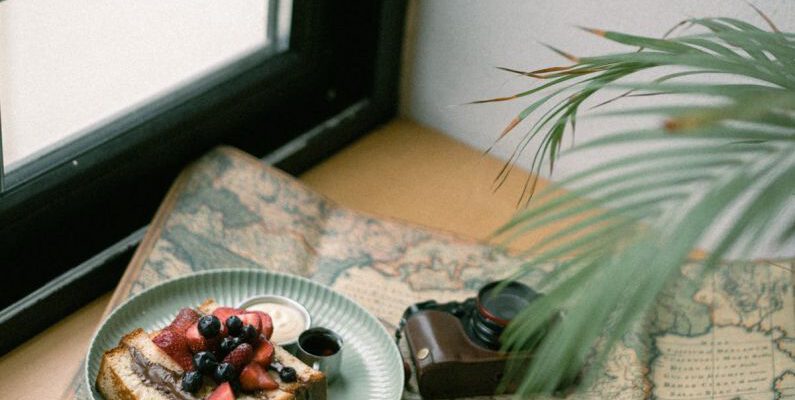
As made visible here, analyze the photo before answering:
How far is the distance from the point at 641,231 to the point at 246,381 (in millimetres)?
608

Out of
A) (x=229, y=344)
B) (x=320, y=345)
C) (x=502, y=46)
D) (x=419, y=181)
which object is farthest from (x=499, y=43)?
(x=229, y=344)

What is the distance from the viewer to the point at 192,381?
111cm

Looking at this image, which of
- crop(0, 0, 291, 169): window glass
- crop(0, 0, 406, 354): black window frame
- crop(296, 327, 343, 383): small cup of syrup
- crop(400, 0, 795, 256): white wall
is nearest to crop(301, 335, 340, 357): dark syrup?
crop(296, 327, 343, 383): small cup of syrup

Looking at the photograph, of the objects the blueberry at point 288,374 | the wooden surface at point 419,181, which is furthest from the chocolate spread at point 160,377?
the wooden surface at point 419,181

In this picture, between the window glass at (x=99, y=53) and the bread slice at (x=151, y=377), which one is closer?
the bread slice at (x=151, y=377)

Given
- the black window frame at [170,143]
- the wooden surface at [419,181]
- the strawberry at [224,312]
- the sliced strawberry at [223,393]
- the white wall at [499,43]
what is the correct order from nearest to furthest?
1. the sliced strawberry at [223,393]
2. the strawberry at [224,312]
3. the black window frame at [170,143]
4. the white wall at [499,43]
5. the wooden surface at [419,181]

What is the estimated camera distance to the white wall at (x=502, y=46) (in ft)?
Result: 5.00

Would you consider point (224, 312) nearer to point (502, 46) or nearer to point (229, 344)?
point (229, 344)

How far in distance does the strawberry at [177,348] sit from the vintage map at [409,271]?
0.21 m

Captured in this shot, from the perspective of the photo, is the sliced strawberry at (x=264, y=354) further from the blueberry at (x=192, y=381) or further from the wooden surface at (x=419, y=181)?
the wooden surface at (x=419, y=181)

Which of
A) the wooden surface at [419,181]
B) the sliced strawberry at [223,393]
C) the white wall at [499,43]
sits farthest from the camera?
the wooden surface at [419,181]

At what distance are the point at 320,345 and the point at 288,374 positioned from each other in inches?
4.3

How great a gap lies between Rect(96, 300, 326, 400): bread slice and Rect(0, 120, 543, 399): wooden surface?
0.51m

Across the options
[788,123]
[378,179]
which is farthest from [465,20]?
[788,123]
